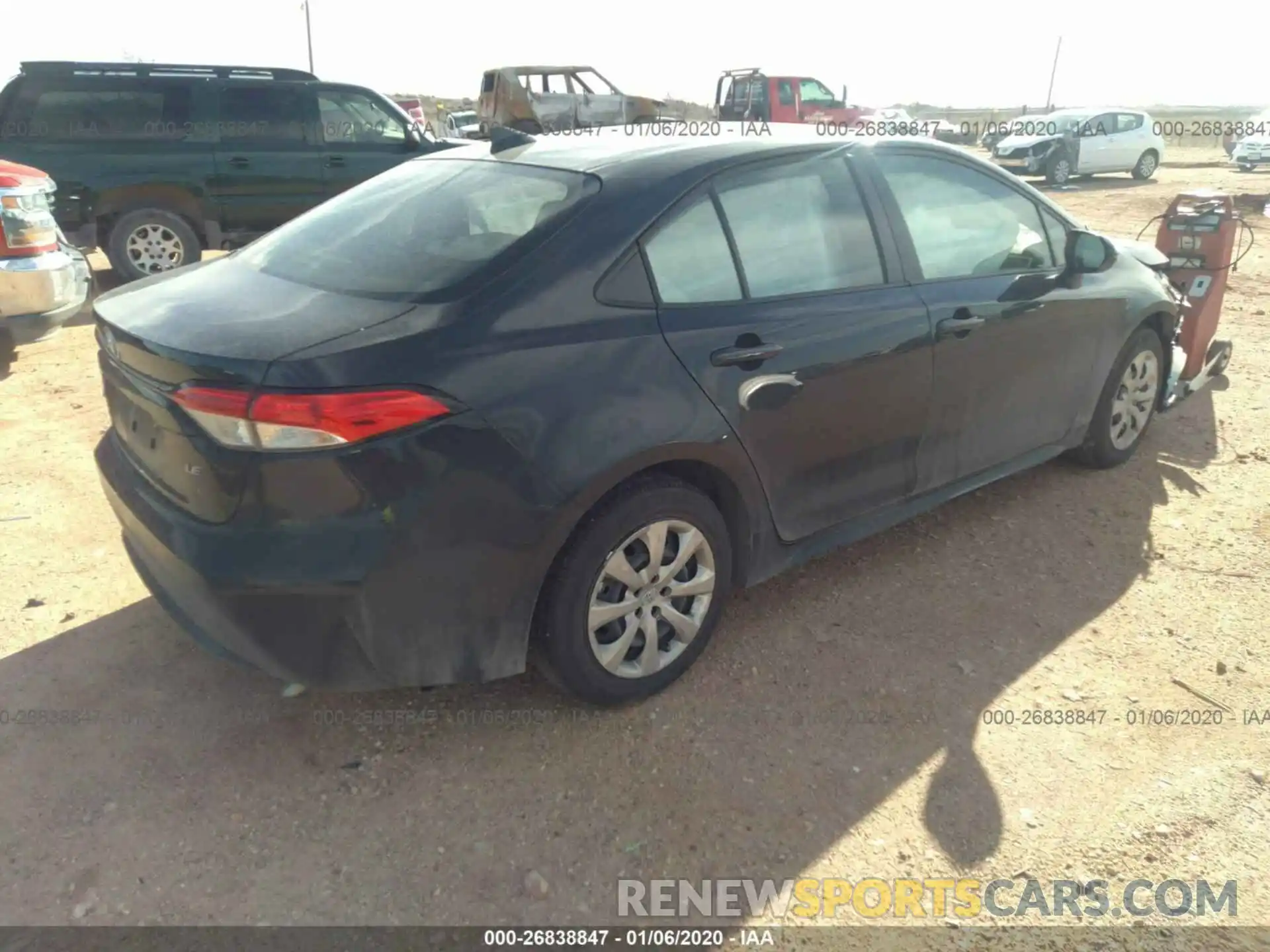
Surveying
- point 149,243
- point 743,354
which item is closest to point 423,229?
point 743,354

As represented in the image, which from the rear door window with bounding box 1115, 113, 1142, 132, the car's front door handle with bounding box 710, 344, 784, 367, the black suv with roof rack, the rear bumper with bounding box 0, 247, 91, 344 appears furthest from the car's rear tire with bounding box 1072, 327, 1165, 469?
the rear door window with bounding box 1115, 113, 1142, 132

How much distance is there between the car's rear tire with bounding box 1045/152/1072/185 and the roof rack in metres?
17.6

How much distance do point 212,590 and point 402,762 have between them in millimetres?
754

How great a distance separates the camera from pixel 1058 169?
21156mm

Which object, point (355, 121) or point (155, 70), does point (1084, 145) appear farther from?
point (155, 70)

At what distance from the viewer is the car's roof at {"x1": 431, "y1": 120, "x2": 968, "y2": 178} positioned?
2.84 m

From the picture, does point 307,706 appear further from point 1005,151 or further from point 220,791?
point 1005,151

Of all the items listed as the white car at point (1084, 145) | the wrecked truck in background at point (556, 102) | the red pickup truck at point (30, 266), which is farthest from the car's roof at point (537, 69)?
the red pickup truck at point (30, 266)

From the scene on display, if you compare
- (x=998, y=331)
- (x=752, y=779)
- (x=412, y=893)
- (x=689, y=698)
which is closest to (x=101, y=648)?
(x=412, y=893)

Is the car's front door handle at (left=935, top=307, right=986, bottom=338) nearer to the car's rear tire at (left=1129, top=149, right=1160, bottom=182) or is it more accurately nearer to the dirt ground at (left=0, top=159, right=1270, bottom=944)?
the dirt ground at (left=0, top=159, right=1270, bottom=944)

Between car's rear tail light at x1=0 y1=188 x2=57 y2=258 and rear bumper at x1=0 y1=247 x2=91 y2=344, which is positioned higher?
car's rear tail light at x1=0 y1=188 x2=57 y2=258

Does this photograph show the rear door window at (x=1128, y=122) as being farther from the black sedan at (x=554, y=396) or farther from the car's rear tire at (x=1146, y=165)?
the black sedan at (x=554, y=396)

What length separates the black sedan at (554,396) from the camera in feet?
7.27

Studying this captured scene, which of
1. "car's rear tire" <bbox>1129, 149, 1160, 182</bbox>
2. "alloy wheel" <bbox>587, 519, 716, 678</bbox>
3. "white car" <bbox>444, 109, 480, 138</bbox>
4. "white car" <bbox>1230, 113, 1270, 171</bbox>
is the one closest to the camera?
"alloy wheel" <bbox>587, 519, 716, 678</bbox>
